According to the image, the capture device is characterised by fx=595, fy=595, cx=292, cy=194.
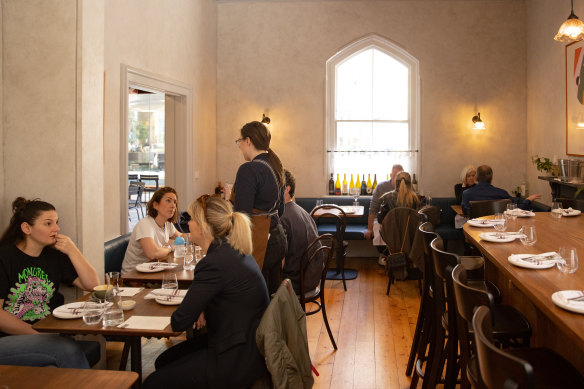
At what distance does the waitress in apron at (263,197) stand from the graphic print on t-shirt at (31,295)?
4.12 feet

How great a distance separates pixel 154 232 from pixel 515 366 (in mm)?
3459

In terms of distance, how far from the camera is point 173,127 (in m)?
7.43

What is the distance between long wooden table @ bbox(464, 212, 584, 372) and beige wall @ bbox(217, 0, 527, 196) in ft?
11.8

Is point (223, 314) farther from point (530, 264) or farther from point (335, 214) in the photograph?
point (335, 214)

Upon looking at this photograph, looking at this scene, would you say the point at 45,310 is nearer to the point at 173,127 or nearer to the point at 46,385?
the point at 46,385

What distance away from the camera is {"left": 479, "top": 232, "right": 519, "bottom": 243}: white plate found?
388cm

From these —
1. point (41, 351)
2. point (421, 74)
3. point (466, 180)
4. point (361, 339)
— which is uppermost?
point (421, 74)

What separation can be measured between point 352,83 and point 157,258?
5.25 metres

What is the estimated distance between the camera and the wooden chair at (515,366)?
162 centimetres

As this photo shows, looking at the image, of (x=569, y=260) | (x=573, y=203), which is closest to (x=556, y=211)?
(x=573, y=203)

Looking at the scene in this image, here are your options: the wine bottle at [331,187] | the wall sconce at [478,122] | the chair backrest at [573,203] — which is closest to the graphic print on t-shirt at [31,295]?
the chair backrest at [573,203]

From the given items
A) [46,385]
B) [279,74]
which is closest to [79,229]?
[46,385]

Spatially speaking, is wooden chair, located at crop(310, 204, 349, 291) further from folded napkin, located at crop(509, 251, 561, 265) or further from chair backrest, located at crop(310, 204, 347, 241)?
folded napkin, located at crop(509, 251, 561, 265)

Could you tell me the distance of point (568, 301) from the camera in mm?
2387
